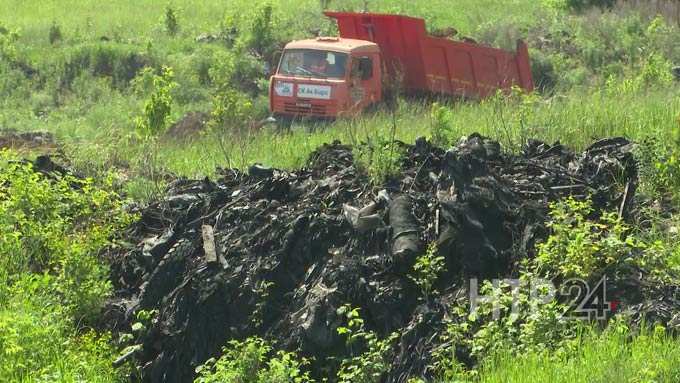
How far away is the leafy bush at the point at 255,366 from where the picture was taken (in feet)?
31.5

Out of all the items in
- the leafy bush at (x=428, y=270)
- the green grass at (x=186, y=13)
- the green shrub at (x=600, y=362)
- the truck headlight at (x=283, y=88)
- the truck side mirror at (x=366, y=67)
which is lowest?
the green grass at (x=186, y=13)

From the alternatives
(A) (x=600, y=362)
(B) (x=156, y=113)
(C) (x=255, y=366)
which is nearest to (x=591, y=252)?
(A) (x=600, y=362)

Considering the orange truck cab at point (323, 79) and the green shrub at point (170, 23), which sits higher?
the orange truck cab at point (323, 79)

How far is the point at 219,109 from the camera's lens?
21.1 metres

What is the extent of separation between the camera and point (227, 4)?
39.4m

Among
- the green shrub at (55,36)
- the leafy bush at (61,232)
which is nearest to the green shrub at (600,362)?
the leafy bush at (61,232)

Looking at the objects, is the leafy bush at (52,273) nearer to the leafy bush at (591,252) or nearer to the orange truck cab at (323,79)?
the leafy bush at (591,252)

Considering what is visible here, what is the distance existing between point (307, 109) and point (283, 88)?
713 mm

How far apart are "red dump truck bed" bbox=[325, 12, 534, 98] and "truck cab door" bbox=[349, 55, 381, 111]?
764 millimetres

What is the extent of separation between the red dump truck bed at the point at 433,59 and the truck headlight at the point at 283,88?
105 inches

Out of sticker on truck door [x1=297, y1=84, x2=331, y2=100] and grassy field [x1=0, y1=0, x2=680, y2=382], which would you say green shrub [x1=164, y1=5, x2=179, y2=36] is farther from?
sticker on truck door [x1=297, y1=84, x2=331, y2=100]

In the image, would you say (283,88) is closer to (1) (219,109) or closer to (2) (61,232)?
(1) (219,109)

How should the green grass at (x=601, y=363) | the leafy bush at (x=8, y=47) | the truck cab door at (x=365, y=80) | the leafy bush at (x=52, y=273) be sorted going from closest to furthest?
the green grass at (x=601, y=363), the leafy bush at (x=52, y=273), the truck cab door at (x=365, y=80), the leafy bush at (x=8, y=47)

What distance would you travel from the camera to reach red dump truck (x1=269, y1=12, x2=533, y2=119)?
23516 mm
